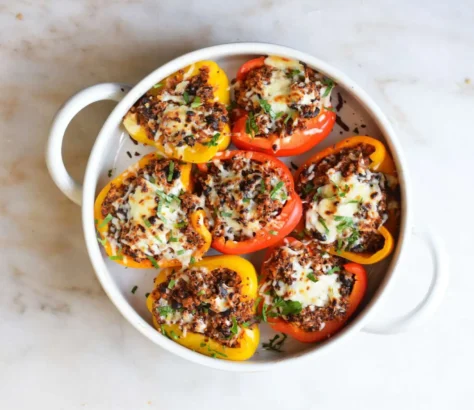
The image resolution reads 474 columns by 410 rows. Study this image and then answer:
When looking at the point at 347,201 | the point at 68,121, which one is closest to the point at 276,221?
the point at 347,201

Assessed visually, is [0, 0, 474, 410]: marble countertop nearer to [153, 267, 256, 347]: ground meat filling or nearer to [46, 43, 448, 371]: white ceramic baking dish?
[46, 43, 448, 371]: white ceramic baking dish

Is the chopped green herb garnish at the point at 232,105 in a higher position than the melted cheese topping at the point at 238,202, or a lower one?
higher

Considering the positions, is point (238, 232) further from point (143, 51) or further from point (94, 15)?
point (94, 15)

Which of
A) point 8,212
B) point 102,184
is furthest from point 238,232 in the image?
point 8,212

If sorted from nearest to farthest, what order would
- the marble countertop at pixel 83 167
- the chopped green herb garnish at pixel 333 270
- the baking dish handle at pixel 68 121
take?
1. the baking dish handle at pixel 68 121
2. the chopped green herb garnish at pixel 333 270
3. the marble countertop at pixel 83 167

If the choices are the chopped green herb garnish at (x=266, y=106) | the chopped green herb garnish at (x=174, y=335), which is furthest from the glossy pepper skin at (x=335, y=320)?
the chopped green herb garnish at (x=266, y=106)

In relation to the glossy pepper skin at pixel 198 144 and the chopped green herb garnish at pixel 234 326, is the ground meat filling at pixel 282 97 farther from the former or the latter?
the chopped green herb garnish at pixel 234 326

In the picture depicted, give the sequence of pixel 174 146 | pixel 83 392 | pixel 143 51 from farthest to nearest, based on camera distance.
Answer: pixel 83 392 < pixel 143 51 < pixel 174 146
